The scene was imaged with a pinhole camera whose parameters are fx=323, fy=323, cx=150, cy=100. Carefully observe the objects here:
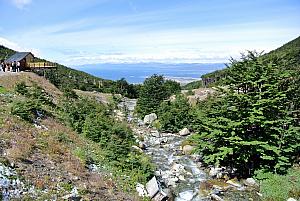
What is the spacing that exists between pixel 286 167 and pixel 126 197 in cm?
1400

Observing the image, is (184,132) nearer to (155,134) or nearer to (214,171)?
(155,134)

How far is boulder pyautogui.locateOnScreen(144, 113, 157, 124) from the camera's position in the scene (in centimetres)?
5328

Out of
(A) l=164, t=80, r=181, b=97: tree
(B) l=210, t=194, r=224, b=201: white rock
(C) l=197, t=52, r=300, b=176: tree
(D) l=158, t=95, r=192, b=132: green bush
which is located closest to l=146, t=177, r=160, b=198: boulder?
(B) l=210, t=194, r=224, b=201: white rock

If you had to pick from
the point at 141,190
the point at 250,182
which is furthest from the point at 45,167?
the point at 250,182

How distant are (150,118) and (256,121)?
98.3ft

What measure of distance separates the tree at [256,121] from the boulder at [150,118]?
2570 cm

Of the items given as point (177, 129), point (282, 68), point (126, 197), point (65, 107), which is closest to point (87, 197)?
point (126, 197)

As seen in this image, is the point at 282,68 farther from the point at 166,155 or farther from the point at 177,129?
the point at 177,129

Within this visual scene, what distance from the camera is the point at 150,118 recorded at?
53812 mm

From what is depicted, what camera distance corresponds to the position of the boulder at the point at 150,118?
175 ft

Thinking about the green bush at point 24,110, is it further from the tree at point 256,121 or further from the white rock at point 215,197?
the white rock at point 215,197

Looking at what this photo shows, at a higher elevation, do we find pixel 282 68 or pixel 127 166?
pixel 282 68

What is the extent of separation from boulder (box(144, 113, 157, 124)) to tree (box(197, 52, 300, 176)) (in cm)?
2570

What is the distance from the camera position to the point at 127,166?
23453 mm
